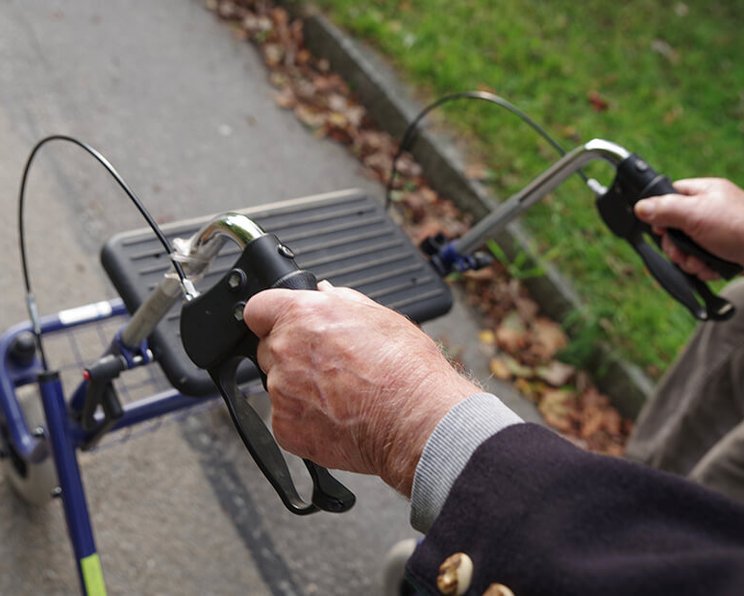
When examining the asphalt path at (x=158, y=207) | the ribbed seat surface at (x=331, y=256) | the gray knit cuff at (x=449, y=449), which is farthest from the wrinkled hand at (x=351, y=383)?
the asphalt path at (x=158, y=207)

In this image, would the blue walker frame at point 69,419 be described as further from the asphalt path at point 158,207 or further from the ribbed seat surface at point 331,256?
the asphalt path at point 158,207

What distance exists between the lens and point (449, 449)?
86 centimetres

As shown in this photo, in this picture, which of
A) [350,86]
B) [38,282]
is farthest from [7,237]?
[350,86]

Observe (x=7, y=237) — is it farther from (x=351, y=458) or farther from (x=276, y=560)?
(x=351, y=458)

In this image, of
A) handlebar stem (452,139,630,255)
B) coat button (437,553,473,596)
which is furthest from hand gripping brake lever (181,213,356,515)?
handlebar stem (452,139,630,255)

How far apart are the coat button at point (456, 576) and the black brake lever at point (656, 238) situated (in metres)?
0.94

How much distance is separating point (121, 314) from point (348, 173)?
1514 mm

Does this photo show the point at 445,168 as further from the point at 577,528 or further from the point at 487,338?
the point at 577,528

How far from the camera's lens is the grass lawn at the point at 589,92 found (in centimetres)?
295

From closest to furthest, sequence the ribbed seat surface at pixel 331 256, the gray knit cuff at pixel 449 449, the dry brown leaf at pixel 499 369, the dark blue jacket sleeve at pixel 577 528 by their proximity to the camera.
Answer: the dark blue jacket sleeve at pixel 577 528 → the gray knit cuff at pixel 449 449 → the ribbed seat surface at pixel 331 256 → the dry brown leaf at pixel 499 369

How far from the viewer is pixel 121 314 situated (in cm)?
187

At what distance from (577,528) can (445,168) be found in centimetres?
257

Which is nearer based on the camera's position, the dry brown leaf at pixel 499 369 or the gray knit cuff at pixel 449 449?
the gray knit cuff at pixel 449 449

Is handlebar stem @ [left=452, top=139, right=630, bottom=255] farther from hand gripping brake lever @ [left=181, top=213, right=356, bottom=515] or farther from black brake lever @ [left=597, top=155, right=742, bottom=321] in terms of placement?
hand gripping brake lever @ [left=181, top=213, right=356, bottom=515]
